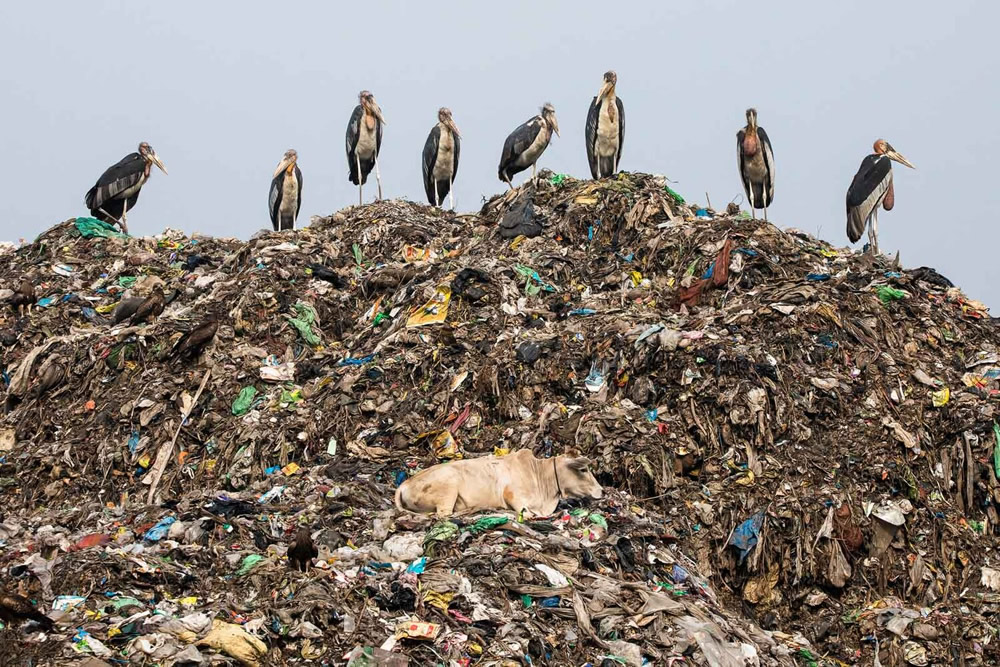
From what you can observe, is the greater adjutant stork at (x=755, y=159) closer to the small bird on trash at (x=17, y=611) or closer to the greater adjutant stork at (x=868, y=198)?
the greater adjutant stork at (x=868, y=198)

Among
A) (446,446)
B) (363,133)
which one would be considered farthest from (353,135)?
(446,446)

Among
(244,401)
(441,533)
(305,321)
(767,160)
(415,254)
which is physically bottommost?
(441,533)

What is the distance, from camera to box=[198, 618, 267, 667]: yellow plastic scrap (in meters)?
5.95

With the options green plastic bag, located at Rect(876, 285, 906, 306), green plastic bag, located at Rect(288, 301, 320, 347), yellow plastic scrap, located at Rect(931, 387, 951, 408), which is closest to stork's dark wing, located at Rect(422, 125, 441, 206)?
green plastic bag, located at Rect(288, 301, 320, 347)

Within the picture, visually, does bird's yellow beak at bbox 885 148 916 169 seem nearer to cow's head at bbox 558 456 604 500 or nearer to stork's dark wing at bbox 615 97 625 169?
stork's dark wing at bbox 615 97 625 169

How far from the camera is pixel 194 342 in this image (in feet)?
34.8

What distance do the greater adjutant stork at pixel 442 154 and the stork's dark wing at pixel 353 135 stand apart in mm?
957

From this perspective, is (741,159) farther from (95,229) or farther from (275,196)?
(95,229)

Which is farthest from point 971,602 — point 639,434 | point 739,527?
point 639,434

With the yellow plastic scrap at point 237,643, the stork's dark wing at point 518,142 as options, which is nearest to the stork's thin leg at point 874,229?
the stork's dark wing at point 518,142

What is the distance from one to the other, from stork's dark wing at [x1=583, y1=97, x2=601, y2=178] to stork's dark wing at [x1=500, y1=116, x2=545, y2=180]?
64cm

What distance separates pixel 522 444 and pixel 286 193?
815 cm

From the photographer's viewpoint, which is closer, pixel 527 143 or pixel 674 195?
pixel 674 195

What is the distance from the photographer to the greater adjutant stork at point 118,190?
1524cm
